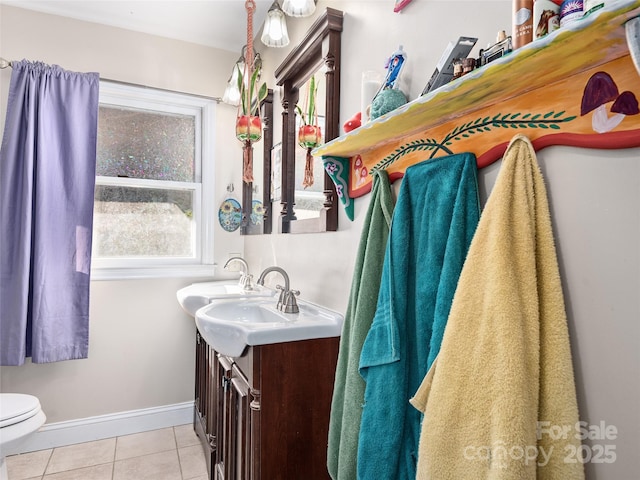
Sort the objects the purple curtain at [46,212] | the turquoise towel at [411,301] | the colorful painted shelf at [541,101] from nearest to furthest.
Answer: the colorful painted shelf at [541,101] < the turquoise towel at [411,301] < the purple curtain at [46,212]

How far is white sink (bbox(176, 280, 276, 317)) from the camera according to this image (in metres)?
1.91

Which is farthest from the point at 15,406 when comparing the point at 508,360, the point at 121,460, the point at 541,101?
the point at 541,101

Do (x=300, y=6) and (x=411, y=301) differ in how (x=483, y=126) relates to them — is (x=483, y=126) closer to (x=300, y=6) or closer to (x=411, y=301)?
(x=411, y=301)

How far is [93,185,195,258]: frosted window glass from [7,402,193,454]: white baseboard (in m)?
1.00

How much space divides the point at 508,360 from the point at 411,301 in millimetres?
331

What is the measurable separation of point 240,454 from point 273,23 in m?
1.80

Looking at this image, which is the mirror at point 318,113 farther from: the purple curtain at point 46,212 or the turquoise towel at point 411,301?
the purple curtain at point 46,212

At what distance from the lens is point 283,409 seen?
1.26m

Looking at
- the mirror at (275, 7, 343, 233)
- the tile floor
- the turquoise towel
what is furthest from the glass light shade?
the tile floor

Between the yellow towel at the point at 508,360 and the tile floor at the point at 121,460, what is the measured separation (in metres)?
1.78

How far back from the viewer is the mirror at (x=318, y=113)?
4.95ft

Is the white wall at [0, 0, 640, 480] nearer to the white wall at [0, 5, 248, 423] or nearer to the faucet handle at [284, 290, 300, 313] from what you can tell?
the white wall at [0, 5, 248, 423]

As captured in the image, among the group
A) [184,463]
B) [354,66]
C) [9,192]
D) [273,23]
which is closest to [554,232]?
[354,66]

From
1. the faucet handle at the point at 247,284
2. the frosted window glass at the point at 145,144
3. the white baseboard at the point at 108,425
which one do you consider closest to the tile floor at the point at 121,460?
the white baseboard at the point at 108,425
